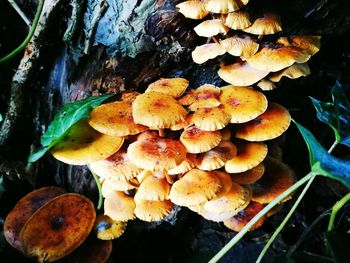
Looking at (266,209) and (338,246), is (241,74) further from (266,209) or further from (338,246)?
(338,246)

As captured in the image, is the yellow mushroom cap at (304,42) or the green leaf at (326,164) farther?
the yellow mushroom cap at (304,42)

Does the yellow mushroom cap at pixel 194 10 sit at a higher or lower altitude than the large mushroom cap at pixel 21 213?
higher

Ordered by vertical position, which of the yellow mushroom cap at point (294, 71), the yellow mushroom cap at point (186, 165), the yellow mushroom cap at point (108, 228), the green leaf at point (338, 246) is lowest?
the green leaf at point (338, 246)

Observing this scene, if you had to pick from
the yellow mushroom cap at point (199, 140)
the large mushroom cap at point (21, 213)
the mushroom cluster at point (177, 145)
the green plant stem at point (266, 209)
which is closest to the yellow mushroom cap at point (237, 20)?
the mushroom cluster at point (177, 145)

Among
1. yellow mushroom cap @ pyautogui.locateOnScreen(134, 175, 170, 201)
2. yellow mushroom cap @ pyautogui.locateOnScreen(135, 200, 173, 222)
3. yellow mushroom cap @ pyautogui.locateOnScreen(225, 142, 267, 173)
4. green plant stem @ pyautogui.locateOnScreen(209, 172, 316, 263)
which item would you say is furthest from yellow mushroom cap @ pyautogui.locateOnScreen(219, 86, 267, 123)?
yellow mushroom cap @ pyautogui.locateOnScreen(135, 200, 173, 222)

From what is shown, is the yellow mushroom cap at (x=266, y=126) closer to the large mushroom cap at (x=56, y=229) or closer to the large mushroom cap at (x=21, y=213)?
the large mushroom cap at (x=56, y=229)

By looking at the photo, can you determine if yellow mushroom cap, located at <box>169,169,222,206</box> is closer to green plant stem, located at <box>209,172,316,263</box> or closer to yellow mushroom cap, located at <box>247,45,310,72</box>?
green plant stem, located at <box>209,172,316,263</box>

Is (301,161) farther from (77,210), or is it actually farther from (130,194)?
(77,210)

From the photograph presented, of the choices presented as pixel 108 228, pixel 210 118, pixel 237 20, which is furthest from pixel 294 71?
pixel 108 228
